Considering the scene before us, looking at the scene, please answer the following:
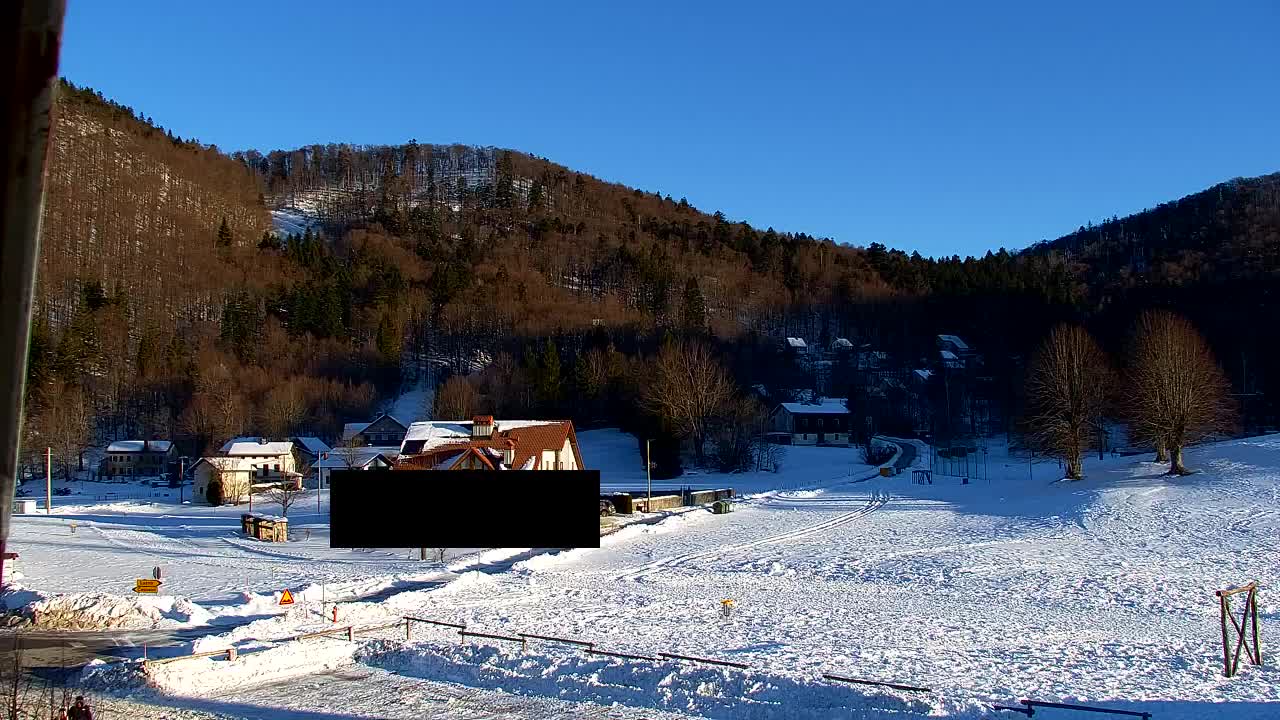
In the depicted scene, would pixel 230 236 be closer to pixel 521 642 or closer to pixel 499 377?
pixel 499 377

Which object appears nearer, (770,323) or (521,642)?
(521,642)

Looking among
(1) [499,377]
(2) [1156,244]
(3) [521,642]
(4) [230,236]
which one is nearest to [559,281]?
(4) [230,236]

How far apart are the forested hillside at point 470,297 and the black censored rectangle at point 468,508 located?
48457mm

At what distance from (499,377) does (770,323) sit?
6481 centimetres

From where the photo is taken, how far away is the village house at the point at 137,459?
3130 inches

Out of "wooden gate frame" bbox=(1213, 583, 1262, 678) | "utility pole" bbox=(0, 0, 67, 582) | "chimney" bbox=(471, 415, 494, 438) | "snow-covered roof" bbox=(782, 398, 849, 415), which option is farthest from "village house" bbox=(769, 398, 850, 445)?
"utility pole" bbox=(0, 0, 67, 582)

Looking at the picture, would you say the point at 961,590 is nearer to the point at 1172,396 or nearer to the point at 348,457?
the point at 1172,396

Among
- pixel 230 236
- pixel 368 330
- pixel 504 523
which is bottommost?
pixel 504 523

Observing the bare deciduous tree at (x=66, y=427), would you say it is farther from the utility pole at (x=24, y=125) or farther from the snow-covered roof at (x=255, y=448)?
the utility pole at (x=24, y=125)

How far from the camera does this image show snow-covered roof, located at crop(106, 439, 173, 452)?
80.3m

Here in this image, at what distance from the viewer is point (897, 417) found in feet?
314

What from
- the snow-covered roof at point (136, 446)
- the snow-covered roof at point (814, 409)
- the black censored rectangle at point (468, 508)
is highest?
the snow-covered roof at point (814, 409)

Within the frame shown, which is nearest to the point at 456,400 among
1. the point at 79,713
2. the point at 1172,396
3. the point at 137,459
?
the point at 137,459

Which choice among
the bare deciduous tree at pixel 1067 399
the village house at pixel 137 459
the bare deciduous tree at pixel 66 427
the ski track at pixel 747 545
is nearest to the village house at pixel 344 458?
the village house at pixel 137 459
